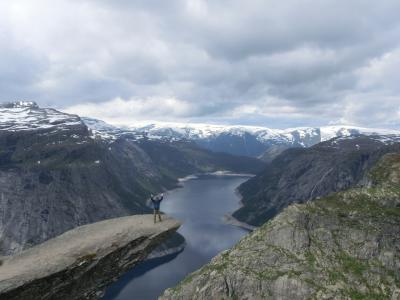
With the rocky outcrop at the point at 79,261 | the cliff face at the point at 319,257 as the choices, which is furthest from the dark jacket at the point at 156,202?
the cliff face at the point at 319,257

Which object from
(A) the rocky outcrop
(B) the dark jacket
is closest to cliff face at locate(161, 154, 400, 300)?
(B) the dark jacket

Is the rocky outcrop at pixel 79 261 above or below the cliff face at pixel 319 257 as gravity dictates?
above

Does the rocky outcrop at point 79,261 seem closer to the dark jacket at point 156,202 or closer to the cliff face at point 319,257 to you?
the dark jacket at point 156,202

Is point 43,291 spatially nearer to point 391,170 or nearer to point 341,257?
point 341,257

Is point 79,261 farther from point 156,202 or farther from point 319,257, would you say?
point 319,257

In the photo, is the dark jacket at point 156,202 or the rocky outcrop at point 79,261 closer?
the rocky outcrop at point 79,261

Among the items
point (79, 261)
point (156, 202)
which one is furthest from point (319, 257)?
point (79, 261)

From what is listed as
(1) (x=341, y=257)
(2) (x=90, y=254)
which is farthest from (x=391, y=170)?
(2) (x=90, y=254)
